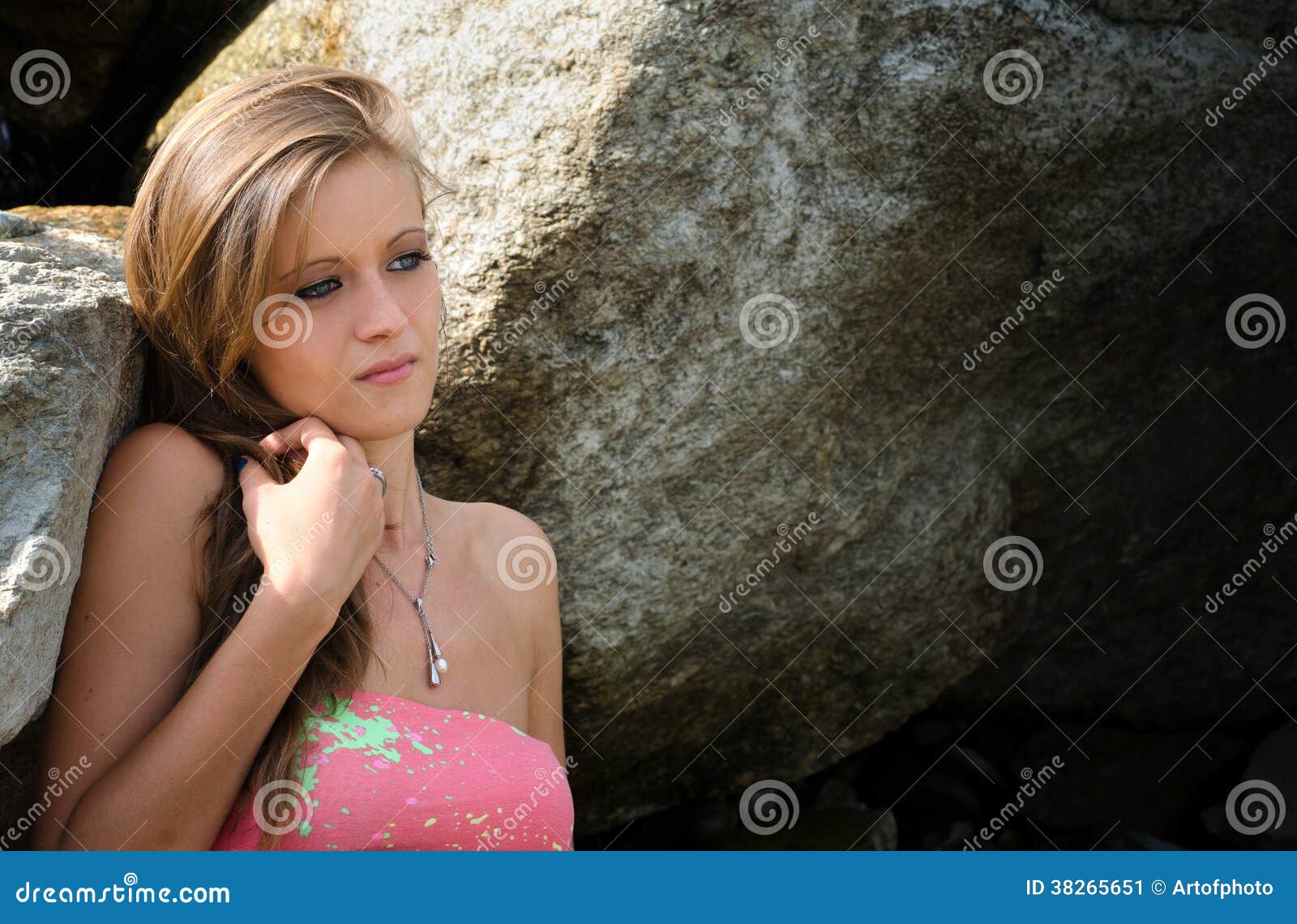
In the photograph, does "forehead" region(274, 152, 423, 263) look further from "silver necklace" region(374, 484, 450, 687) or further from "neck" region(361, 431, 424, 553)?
"silver necklace" region(374, 484, 450, 687)

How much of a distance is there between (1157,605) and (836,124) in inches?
69.1

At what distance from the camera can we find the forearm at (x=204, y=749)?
191cm

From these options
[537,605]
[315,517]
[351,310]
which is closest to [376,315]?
[351,310]

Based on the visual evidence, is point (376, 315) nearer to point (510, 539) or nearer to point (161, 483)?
point (161, 483)

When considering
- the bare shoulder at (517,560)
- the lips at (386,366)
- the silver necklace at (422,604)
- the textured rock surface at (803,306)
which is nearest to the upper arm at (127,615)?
the lips at (386,366)

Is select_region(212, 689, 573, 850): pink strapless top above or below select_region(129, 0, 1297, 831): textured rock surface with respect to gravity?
below

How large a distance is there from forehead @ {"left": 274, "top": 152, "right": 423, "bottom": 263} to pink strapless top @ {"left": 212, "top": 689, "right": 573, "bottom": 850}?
77 cm

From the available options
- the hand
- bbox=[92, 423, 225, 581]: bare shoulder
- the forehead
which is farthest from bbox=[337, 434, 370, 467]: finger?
the forehead

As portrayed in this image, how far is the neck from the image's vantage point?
2.47 meters

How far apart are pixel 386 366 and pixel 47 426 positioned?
561 mm

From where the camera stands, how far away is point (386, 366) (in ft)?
7.40

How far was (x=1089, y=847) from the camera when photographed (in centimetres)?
360

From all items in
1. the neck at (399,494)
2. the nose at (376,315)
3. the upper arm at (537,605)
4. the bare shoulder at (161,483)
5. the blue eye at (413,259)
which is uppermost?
the blue eye at (413,259)

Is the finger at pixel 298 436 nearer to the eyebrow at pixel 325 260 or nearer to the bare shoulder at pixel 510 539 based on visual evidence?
the eyebrow at pixel 325 260
